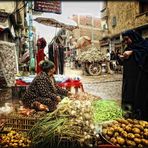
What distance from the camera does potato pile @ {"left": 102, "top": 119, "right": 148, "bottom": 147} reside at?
4.92 meters

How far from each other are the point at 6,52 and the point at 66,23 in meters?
7.04

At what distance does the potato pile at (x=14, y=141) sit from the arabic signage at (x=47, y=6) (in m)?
11.8

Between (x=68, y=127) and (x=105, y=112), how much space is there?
127 cm

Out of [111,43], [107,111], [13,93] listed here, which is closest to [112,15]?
[111,43]

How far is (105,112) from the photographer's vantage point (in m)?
6.02

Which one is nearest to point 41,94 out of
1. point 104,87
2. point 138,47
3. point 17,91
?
point 138,47

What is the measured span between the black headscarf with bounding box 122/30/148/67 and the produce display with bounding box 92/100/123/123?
39.2 inches

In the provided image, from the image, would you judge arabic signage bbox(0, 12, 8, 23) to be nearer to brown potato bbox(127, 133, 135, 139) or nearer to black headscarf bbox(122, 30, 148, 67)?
black headscarf bbox(122, 30, 148, 67)

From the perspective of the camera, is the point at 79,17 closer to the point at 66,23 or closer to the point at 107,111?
the point at 66,23

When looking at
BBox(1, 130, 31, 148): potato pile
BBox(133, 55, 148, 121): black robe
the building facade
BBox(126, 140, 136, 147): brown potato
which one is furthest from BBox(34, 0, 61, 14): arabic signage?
the building facade

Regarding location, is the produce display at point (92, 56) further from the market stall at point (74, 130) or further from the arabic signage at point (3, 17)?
the market stall at point (74, 130)

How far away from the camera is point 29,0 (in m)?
16.7

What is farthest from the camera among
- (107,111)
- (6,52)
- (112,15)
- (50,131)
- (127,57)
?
(112,15)

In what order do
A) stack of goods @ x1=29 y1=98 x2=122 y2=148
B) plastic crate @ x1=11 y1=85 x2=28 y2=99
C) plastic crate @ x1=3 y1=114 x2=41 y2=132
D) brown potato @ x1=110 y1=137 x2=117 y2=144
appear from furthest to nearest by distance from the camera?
plastic crate @ x1=11 y1=85 x2=28 y2=99 → plastic crate @ x1=3 y1=114 x2=41 y2=132 → brown potato @ x1=110 y1=137 x2=117 y2=144 → stack of goods @ x1=29 y1=98 x2=122 y2=148
